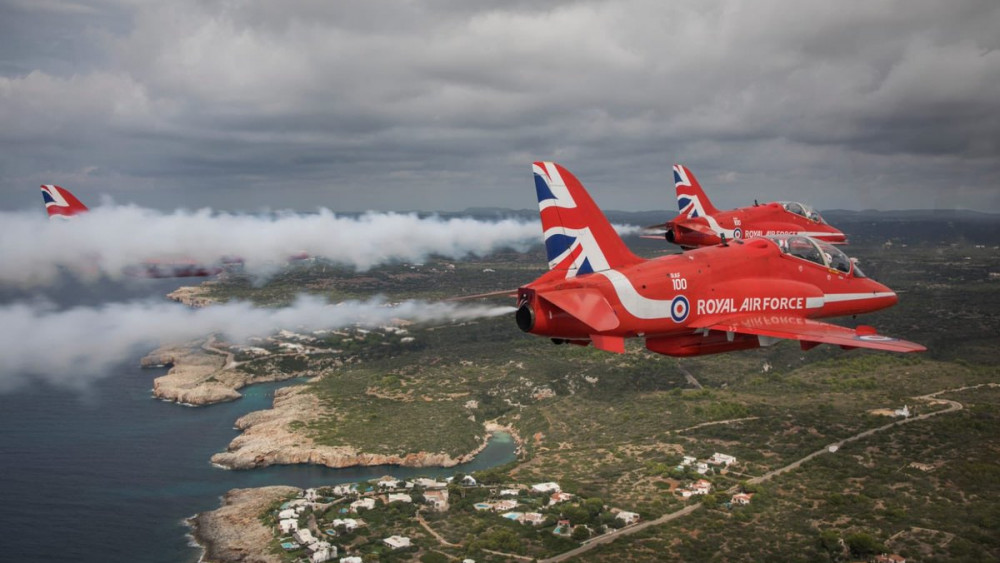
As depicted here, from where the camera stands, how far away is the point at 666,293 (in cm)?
2211

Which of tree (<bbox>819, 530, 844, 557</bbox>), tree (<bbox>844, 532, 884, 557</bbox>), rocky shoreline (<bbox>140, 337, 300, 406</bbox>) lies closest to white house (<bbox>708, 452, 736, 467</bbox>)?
tree (<bbox>819, 530, 844, 557</bbox>)

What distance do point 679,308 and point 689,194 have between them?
758 inches

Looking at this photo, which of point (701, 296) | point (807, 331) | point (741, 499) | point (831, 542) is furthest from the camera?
point (741, 499)

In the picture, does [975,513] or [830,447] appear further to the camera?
[830,447]

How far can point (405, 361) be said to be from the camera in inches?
5999

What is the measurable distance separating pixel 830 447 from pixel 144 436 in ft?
393

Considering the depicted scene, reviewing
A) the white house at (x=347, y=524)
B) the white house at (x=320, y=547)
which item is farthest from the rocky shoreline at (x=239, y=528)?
the white house at (x=347, y=524)

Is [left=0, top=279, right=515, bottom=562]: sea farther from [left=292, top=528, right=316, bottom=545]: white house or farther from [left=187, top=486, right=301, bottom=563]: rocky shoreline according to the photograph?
[left=292, top=528, right=316, bottom=545]: white house

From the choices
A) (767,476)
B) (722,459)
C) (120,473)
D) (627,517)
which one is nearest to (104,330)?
(120,473)

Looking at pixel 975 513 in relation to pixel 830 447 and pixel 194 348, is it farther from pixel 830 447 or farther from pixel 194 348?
pixel 194 348

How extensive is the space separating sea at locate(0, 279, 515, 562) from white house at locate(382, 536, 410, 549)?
1140 inches

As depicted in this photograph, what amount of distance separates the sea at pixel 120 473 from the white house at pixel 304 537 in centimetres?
1832

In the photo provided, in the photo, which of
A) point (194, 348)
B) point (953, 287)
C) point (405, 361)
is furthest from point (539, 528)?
point (194, 348)

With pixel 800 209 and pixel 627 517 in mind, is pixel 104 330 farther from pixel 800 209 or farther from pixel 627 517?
pixel 800 209
